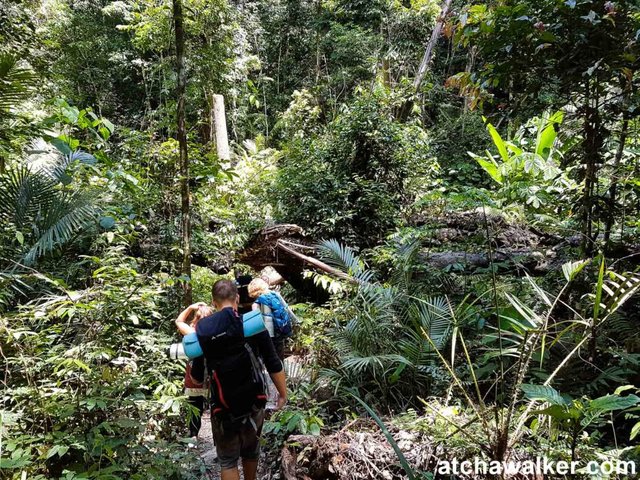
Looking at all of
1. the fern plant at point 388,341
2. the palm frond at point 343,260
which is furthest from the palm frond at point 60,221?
the palm frond at point 343,260

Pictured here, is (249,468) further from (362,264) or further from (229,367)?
(362,264)

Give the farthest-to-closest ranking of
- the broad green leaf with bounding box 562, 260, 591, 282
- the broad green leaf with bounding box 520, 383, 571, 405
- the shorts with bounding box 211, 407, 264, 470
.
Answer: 1. the shorts with bounding box 211, 407, 264, 470
2. the broad green leaf with bounding box 562, 260, 591, 282
3. the broad green leaf with bounding box 520, 383, 571, 405

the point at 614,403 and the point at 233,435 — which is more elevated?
the point at 614,403

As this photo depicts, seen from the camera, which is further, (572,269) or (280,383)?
(572,269)

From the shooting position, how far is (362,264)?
19.4ft

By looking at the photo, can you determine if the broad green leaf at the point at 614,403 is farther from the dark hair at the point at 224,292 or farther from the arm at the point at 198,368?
the arm at the point at 198,368

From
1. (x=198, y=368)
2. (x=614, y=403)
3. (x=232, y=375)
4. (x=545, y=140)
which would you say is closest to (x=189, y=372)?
(x=198, y=368)

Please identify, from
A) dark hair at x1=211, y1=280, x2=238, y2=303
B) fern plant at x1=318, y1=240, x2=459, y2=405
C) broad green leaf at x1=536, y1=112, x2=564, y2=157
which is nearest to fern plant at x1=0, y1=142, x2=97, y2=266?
dark hair at x1=211, y1=280, x2=238, y2=303

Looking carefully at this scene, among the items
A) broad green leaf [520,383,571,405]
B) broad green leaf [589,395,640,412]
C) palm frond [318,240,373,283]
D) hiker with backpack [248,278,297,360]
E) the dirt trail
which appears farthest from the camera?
palm frond [318,240,373,283]

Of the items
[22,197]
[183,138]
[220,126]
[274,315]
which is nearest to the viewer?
[22,197]

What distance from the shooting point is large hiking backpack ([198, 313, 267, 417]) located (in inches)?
101

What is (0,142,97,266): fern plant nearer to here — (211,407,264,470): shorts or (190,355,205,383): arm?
(190,355,205,383): arm

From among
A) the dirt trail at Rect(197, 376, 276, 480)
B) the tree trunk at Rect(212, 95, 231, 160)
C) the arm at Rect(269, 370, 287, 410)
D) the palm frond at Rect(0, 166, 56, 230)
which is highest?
the tree trunk at Rect(212, 95, 231, 160)

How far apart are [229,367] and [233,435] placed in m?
0.50
